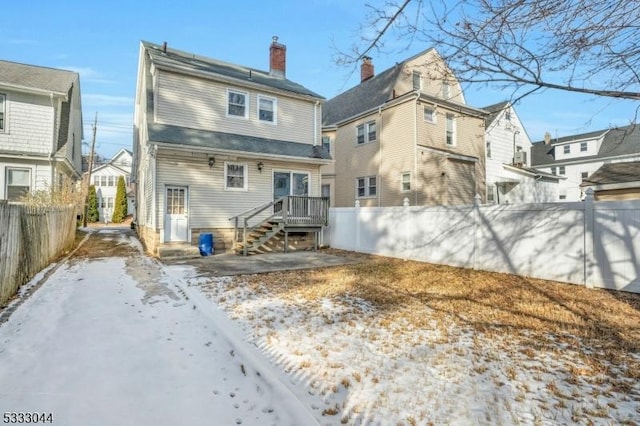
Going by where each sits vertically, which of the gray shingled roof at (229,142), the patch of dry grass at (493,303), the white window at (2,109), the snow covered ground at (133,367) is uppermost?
the white window at (2,109)

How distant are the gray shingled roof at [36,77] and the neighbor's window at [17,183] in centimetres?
338

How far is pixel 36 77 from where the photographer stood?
1488 cm

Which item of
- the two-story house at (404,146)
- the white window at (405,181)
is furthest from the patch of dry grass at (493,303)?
the white window at (405,181)

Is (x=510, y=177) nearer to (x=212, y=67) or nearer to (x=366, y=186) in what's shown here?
(x=366, y=186)

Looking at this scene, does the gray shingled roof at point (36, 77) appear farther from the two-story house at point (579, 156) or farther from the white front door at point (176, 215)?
the two-story house at point (579, 156)

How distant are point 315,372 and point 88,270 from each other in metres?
7.83

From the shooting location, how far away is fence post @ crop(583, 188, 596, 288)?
682 centimetres

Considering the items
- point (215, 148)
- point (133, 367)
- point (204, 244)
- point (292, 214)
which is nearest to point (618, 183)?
point (292, 214)

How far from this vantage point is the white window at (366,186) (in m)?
18.4

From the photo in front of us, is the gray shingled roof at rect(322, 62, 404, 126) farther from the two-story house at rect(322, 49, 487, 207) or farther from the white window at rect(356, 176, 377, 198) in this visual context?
the white window at rect(356, 176, 377, 198)

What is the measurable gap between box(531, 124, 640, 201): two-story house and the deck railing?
26.5 meters

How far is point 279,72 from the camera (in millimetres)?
17203

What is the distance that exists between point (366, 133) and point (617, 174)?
1177cm

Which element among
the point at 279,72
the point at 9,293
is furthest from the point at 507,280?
the point at 279,72
